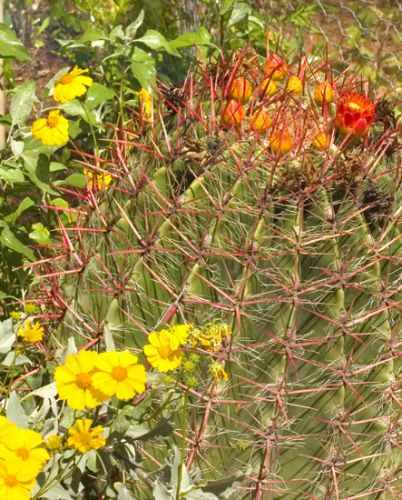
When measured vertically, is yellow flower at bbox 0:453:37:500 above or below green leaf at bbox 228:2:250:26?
above

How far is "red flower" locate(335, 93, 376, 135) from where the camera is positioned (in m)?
1.89

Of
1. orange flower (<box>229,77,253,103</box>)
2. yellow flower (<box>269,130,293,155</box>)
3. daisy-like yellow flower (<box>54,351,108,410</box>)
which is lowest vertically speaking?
daisy-like yellow flower (<box>54,351,108,410</box>)

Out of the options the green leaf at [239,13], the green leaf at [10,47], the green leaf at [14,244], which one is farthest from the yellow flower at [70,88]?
the green leaf at [239,13]

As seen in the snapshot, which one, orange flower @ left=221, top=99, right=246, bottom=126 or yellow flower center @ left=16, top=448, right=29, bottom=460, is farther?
orange flower @ left=221, top=99, right=246, bottom=126

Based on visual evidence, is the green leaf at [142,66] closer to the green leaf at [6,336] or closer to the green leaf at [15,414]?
the green leaf at [6,336]

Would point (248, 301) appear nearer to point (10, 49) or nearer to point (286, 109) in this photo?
point (286, 109)

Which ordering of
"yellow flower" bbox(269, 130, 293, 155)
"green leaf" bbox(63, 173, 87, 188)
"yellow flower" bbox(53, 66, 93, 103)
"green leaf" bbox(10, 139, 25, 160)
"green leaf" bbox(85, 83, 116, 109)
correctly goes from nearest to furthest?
"yellow flower" bbox(269, 130, 293, 155)
"yellow flower" bbox(53, 66, 93, 103)
"green leaf" bbox(10, 139, 25, 160)
"green leaf" bbox(63, 173, 87, 188)
"green leaf" bbox(85, 83, 116, 109)

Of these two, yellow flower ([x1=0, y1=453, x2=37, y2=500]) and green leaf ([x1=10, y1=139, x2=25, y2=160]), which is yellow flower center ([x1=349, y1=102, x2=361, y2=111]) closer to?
yellow flower ([x1=0, y1=453, x2=37, y2=500])

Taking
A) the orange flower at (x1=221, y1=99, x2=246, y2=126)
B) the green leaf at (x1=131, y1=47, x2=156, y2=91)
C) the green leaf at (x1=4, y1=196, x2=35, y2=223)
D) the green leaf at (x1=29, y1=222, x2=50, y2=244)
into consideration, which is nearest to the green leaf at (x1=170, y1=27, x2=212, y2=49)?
the green leaf at (x1=131, y1=47, x2=156, y2=91)

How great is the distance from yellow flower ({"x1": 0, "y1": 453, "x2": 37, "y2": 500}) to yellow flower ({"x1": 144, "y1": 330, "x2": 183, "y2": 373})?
294 mm

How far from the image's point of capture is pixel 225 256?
1908 millimetres

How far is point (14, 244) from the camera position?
2.78 metres

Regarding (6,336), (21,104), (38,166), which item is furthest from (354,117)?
(21,104)

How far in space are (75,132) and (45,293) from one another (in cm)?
90
